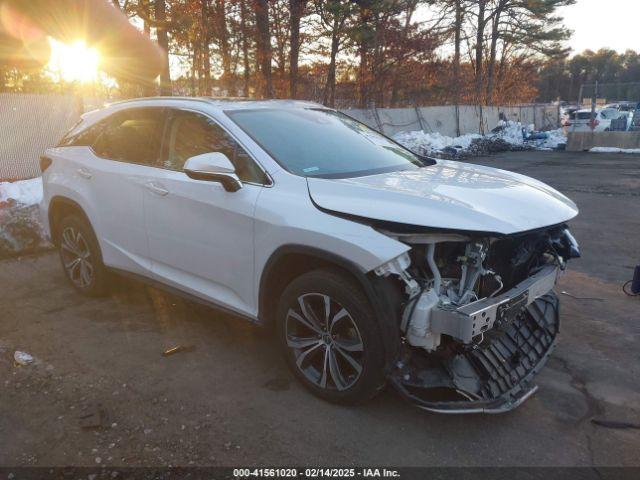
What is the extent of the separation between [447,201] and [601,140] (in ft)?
70.8

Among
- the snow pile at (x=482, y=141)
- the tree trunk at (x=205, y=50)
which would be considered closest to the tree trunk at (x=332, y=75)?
the snow pile at (x=482, y=141)

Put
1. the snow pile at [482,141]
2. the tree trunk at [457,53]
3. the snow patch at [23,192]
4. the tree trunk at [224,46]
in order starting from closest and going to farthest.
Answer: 1. the snow patch at [23,192]
2. the snow pile at [482,141]
3. the tree trunk at [224,46]
4. the tree trunk at [457,53]

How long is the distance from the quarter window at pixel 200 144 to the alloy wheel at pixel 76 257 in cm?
143

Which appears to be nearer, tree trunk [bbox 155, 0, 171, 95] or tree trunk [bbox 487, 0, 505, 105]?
tree trunk [bbox 155, 0, 171, 95]

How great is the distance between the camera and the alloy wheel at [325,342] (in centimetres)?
298

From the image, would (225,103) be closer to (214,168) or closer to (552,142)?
(214,168)

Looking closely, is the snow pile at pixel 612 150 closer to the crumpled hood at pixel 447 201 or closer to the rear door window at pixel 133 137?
the crumpled hood at pixel 447 201

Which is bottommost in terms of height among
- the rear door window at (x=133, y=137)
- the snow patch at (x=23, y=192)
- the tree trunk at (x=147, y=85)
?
the snow patch at (x=23, y=192)

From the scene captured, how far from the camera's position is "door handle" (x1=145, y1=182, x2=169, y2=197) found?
12.5 ft

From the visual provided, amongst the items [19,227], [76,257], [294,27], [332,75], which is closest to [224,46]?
[294,27]

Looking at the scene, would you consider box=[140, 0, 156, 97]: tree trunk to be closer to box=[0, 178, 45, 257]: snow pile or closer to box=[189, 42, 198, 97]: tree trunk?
box=[189, 42, 198, 97]: tree trunk

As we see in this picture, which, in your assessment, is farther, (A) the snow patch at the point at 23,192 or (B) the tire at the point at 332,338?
(A) the snow patch at the point at 23,192

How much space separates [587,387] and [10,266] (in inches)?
234

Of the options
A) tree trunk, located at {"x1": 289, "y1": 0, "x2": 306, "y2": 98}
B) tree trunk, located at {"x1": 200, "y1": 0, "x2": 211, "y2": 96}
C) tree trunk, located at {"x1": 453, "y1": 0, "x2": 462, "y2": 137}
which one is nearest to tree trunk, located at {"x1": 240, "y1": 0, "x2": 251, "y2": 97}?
tree trunk, located at {"x1": 200, "y1": 0, "x2": 211, "y2": 96}
